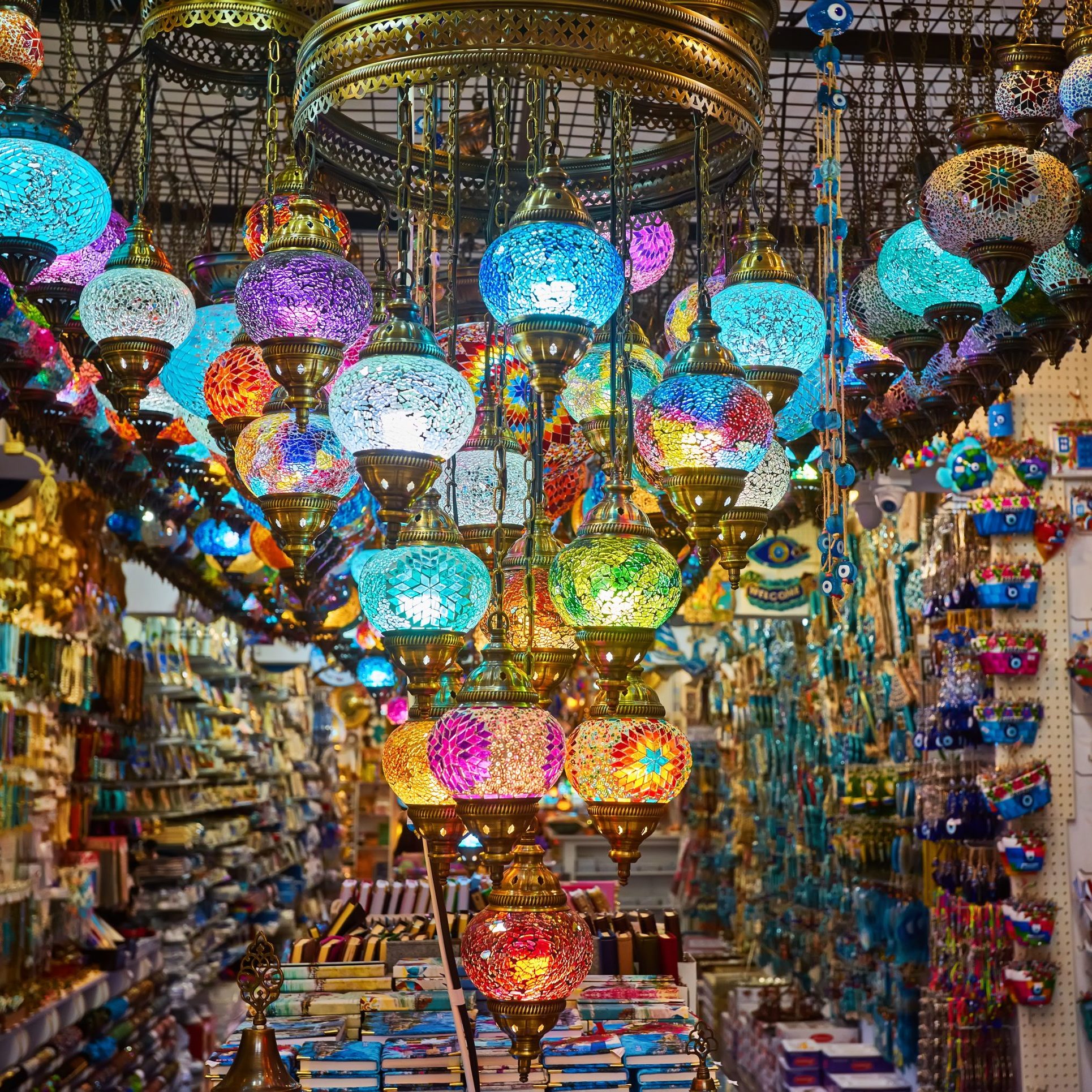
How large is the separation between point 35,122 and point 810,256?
535 centimetres

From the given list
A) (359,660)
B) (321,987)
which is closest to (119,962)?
(359,660)

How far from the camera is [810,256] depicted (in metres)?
7.18

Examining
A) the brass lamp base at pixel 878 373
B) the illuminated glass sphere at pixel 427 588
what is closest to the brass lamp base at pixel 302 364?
the illuminated glass sphere at pixel 427 588

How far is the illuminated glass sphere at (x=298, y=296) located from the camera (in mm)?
1896

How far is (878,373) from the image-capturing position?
114 inches

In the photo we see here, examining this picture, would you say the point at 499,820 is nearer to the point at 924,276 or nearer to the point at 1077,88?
the point at 924,276

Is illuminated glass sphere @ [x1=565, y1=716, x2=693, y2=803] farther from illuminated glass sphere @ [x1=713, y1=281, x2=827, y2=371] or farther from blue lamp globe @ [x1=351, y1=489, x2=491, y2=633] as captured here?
illuminated glass sphere @ [x1=713, y1=281, x2=827, y2=371]

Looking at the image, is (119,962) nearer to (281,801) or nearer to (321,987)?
(321,987)

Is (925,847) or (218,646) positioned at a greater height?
(218,646)

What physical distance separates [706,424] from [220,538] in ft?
11.8

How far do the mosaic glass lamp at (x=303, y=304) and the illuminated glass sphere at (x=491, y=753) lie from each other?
0.49 meters

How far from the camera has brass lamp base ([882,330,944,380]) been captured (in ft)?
8.76

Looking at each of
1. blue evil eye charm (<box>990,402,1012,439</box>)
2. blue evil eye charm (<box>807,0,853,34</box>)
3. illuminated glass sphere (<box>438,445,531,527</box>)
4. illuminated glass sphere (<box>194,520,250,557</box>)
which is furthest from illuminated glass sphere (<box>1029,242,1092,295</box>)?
Answer: illuminated glass sphere (<box>194,520,250,557</box>)

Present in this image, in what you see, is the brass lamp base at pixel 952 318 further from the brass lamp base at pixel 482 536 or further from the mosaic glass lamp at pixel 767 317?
the brass lamp base at pixel 482 536
